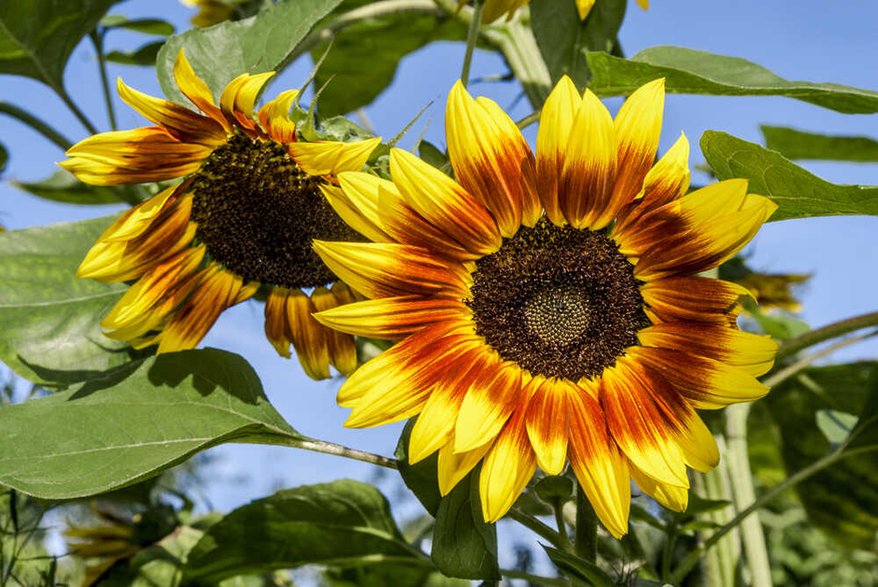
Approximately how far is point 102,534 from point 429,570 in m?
0.39

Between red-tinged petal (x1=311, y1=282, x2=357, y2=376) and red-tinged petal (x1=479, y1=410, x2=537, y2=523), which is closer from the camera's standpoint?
red-tinged petal (x1=479, y1=410, x2=537, y2=523)

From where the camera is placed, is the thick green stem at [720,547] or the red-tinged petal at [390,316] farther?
the thick green stem at [720,547]

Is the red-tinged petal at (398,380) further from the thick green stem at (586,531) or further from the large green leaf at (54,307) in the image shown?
the large green leaf at (54,307)

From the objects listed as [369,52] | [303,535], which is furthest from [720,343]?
[369,52]

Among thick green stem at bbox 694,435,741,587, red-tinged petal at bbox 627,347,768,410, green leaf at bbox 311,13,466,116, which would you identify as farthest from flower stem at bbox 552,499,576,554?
green leaf at bbox 311,13,466,116

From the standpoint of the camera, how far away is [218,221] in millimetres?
871

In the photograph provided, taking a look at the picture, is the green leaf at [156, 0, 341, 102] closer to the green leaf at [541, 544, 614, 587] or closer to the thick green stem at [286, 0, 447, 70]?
the thick green stem at [286, 0, 447, 70]

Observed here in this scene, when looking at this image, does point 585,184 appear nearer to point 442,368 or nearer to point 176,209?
point 442,368

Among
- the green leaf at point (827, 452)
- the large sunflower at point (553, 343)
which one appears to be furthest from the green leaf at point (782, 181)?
the green leaf at point (827, 452)

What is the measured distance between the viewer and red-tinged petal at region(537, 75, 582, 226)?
2.05ft

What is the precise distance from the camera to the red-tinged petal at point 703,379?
653mm

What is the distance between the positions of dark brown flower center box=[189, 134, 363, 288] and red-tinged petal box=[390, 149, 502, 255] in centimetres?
13

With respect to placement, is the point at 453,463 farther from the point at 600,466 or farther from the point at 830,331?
the point at 830,331

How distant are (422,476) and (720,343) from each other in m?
0.22
